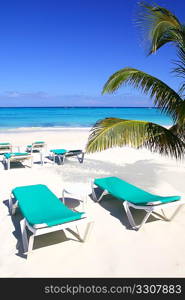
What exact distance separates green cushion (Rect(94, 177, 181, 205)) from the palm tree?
3.12ft

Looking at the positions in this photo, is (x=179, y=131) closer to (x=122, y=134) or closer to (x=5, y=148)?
(x=122, y=134)

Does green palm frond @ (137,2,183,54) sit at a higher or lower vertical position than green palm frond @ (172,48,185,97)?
higher

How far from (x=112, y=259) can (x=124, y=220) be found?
104 cm

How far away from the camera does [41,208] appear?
309 cm

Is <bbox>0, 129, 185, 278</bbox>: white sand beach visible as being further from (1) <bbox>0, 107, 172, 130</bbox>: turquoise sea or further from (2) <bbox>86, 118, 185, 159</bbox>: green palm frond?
(1) <bbox>0, 107, 172, 130</bbox>: turquoise sea

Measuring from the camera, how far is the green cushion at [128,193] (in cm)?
335

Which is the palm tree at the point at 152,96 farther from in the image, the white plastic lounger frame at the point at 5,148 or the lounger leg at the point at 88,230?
the white plastic lounger frame at the point at 5,148

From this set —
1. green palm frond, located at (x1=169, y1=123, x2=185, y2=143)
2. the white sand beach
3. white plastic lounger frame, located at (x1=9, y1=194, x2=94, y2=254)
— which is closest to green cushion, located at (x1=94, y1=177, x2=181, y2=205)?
the white sand beach

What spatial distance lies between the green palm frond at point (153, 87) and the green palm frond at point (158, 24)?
2.18ft

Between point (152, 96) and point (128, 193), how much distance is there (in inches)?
74.9

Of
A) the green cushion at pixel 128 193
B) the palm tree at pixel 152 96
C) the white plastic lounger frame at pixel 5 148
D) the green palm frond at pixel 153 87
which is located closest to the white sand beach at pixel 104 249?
the green cushion at pixel 128 193

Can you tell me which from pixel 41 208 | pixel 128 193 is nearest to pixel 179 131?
pixel 128 193

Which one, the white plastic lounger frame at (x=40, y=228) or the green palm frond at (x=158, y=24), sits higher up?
the green palm frond at (x=158, y=24)

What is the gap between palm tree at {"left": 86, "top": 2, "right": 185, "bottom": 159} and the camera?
11.1 feet
